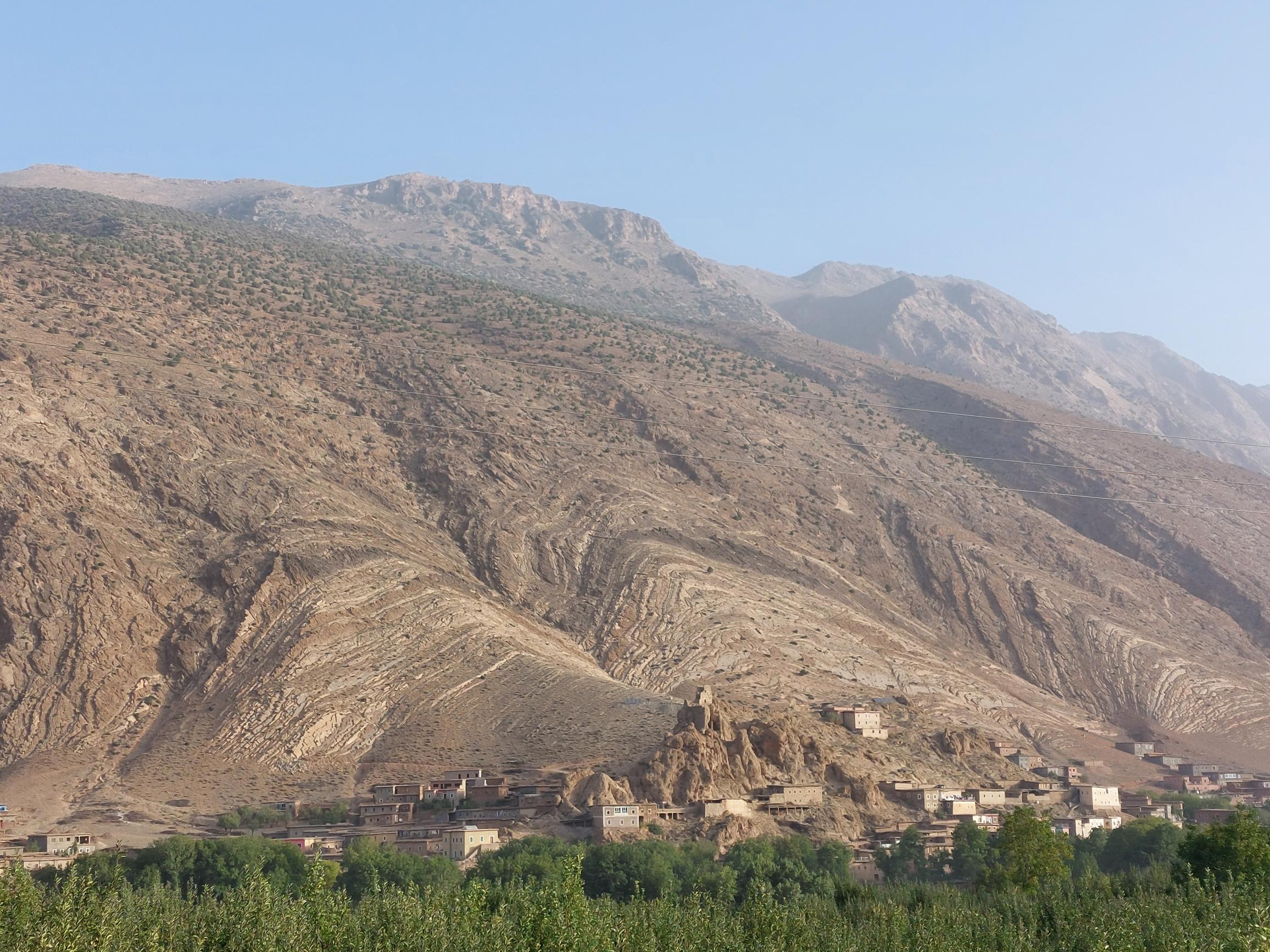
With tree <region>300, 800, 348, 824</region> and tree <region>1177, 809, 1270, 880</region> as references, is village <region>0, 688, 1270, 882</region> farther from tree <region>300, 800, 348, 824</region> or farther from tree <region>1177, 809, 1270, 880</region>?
tree <region>1177, 809, 1270, 880</region>

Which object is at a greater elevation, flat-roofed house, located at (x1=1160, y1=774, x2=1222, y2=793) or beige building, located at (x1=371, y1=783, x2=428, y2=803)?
flat-roofed house, located at (x1=1160, y1=774, x2=1222, y2=793)

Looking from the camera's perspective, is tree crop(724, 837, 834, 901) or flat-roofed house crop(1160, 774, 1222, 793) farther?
flat-roofed house crop(1160, 774, 1222, 793)

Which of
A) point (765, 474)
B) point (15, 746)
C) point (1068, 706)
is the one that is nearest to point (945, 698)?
point (1068, 706)

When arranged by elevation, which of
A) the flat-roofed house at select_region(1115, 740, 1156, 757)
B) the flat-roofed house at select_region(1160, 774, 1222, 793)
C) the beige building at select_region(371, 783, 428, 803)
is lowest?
the beige building at select_region(371, 783, 428, 803)

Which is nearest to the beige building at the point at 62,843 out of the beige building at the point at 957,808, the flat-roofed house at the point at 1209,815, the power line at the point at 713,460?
the beige building at the point at 957,808

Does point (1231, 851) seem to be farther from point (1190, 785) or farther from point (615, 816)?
point (1190, 785)

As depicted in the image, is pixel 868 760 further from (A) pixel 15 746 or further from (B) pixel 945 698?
(A) pixel 15 746

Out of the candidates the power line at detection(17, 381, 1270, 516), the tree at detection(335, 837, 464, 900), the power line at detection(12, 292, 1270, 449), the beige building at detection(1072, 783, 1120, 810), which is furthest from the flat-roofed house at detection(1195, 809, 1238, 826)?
the power line at detection(12, 292, 1270, 449)

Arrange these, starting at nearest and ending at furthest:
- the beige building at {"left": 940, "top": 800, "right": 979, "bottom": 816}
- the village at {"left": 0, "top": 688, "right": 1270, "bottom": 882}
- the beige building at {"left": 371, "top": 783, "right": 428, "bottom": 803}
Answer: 1. the village at {"left": 0, "top": 688, "right": 1270, "bottom": 882}
2. the beige building at {"left": 371, "top": 783, "right": 428, "bottom": 803}
3. the beige building at {"left": 940, "top": 800, "right": 979, "bottom": 816}
